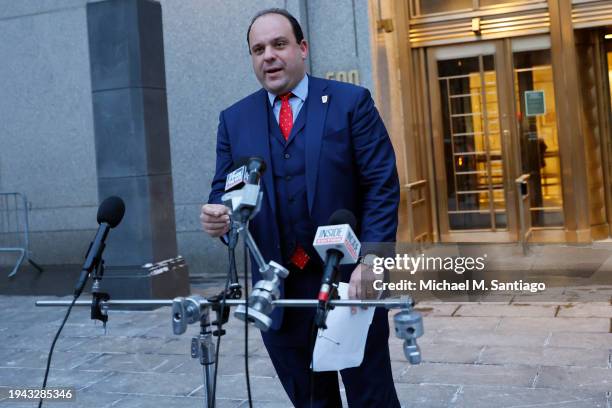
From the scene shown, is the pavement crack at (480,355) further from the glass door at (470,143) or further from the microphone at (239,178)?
the glass door at (470,143)

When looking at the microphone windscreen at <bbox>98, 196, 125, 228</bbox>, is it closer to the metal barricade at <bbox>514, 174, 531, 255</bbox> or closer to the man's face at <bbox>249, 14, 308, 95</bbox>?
the man's face at <bbox>249, 14, 308, 95</bbox>

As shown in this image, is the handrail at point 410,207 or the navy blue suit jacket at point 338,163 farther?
the handrail at point 410,207

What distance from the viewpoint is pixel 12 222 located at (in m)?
12.2

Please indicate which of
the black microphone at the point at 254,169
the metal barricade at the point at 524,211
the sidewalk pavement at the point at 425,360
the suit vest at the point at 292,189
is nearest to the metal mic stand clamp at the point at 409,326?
the black microphone at the point at 254,169

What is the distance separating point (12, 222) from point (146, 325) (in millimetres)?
5229

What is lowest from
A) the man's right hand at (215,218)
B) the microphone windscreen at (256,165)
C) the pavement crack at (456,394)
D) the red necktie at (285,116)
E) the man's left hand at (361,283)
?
the pavement crack at (456,394)

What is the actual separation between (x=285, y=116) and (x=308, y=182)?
0.31 metres

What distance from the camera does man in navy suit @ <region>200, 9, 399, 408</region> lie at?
3330 mm

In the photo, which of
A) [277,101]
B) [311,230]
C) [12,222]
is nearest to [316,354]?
[311,230]

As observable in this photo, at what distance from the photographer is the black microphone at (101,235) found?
114 inches

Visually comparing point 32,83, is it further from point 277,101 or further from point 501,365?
point 277,101

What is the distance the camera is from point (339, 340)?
2.96 m

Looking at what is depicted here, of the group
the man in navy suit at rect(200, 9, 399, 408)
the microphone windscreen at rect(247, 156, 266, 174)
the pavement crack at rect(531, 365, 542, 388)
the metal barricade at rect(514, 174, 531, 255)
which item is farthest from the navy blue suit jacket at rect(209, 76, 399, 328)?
the metal barricade at rect(514, 174, 531, 255)

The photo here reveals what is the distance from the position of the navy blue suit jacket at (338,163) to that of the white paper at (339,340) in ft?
1.18
